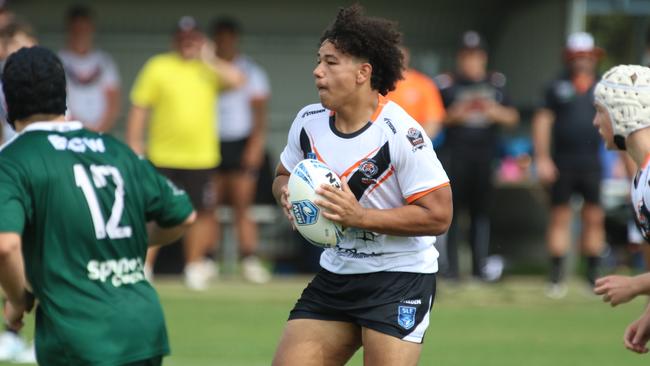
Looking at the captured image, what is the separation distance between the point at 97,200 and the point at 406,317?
1.58 meters

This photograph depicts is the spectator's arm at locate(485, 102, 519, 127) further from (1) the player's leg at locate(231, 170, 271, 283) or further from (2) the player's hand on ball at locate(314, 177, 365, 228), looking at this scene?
(2) the player's hand on ball at locate(314, 177, 365, 228)

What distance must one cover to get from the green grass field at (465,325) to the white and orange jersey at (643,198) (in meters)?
4.05

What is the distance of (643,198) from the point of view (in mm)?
4922

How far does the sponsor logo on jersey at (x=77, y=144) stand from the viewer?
4686 millimetres

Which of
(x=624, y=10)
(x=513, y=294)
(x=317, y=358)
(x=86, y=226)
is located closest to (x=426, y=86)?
(x=513, y=294)

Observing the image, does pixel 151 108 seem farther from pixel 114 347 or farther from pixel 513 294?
pixel 114 347

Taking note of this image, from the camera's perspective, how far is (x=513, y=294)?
12.9m

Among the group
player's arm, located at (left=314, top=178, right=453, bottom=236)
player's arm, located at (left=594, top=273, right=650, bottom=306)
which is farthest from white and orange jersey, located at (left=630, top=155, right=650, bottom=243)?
player's arm, located at (left=314, top=178, right=453, bottom=236)

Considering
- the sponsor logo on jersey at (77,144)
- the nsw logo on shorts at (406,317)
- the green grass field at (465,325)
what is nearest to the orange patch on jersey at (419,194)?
the nsw logo on shorts at (406,317)

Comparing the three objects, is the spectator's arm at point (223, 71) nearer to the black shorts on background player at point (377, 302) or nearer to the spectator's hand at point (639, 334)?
the black shorts on background player at point (377, 302)

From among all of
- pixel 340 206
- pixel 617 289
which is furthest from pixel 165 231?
pixel 617 289

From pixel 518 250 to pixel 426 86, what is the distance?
4439 mm

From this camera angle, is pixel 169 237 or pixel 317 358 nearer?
pixel 169 237

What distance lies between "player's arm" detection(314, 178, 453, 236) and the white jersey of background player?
0.76 metres
